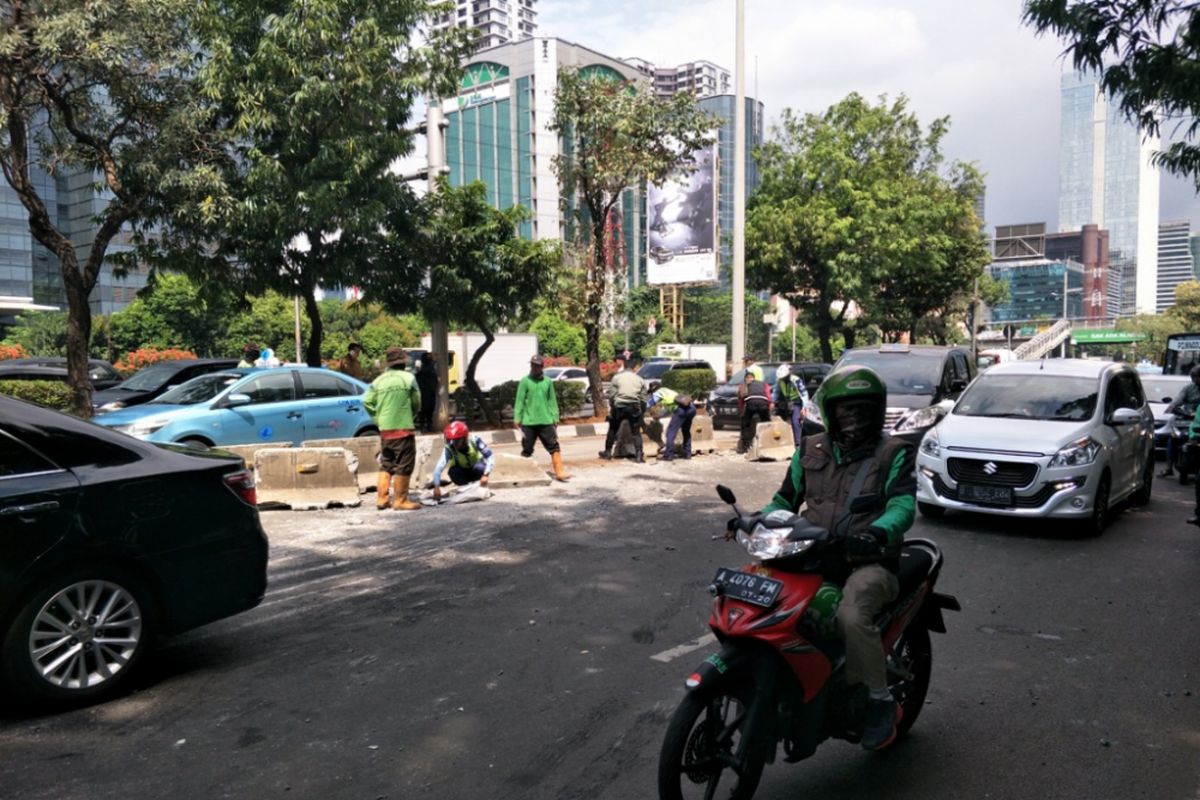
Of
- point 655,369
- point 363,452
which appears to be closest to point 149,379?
point 363,452

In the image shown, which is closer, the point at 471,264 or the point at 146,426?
the point at 146,426

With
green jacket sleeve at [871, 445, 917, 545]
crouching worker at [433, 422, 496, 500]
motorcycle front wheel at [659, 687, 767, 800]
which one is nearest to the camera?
motorcycle front wheel at [659, 687, 767, 800]

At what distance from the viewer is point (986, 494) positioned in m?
8.41

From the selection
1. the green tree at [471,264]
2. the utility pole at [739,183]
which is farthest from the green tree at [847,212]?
the green tree at [471,264]

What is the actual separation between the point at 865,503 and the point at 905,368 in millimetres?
10706

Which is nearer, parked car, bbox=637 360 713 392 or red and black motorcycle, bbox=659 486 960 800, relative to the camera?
red and black motorcycle, bbox=659 486 960 800

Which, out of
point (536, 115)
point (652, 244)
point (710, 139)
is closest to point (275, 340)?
point (652, 244)

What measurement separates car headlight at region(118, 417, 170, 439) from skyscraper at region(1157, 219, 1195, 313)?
695 feet

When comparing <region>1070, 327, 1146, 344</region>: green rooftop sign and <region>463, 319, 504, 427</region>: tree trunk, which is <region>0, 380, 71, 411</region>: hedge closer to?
<region>463, 319, 504, 427</region>: tree trunk

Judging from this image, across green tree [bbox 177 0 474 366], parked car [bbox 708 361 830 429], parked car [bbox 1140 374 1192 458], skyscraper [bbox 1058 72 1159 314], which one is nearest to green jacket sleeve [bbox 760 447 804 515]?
green tree [bbox 177 0 474 366]

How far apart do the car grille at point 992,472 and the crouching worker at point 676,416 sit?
586 centimetres

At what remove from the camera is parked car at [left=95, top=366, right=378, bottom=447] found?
1064 cm

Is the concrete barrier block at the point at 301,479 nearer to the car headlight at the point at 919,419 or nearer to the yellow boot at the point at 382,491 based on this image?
the yellow boot at the point at 382,491

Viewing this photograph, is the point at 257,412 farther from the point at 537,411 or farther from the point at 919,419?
the point at 919,419
